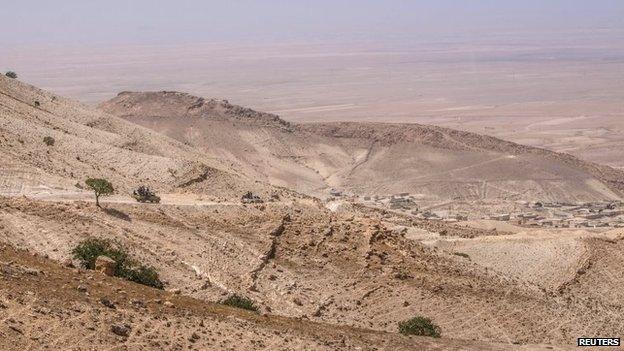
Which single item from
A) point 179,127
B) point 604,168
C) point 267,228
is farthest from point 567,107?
point 267,228

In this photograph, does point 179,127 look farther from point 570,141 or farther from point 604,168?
point 570,141

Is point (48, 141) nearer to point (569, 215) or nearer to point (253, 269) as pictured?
point (253, 269)

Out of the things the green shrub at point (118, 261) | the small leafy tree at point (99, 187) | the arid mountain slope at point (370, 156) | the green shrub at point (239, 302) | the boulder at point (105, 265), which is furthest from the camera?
the arid mountain slope at point (370, 156)

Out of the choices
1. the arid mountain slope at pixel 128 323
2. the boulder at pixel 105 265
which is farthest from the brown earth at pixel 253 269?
the boulder at pixel 105 265

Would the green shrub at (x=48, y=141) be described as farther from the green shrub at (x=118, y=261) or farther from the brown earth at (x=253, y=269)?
the green shrub at (x=118, y=261)

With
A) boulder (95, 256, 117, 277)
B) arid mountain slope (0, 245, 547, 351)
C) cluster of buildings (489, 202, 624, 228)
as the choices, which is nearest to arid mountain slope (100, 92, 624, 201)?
cluster of buildings (489, 202, 624, 228)
